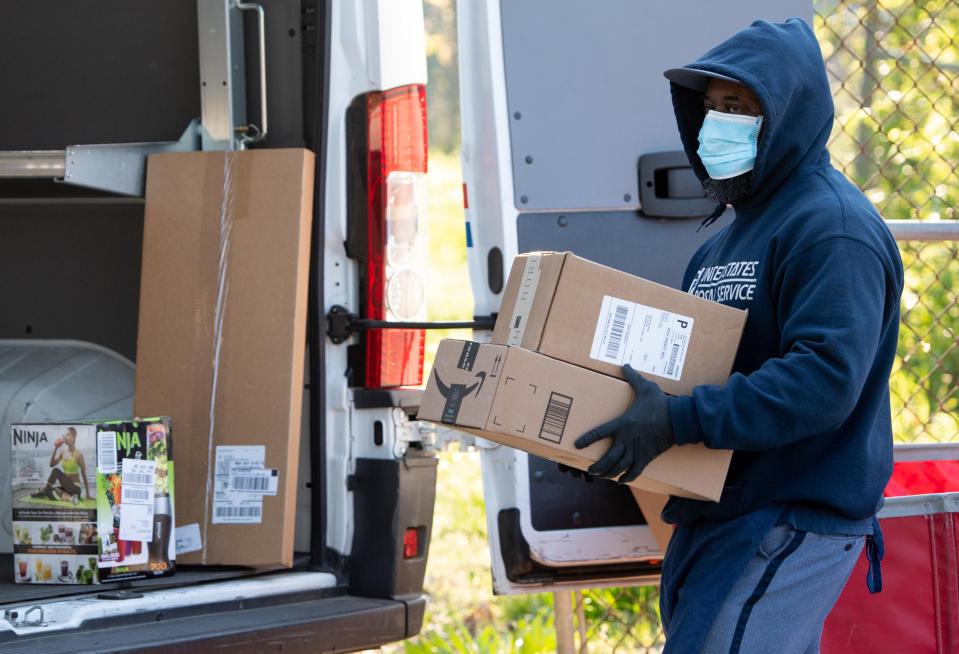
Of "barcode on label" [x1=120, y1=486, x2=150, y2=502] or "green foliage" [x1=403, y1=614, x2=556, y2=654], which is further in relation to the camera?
"green foliage" [x1=403, y1=614, x2=556, y2=654]

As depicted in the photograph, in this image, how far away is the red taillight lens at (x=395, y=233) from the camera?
9.34ft

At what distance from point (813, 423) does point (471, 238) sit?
1.20 m

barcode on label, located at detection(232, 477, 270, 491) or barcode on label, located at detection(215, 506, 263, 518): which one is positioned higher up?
barcode on label, located at detection(232, 477, 270, 491)

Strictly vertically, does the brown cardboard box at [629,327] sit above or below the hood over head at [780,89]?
below

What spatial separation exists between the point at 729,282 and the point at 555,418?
0.42m

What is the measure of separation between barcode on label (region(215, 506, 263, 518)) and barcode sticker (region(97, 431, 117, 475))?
0.29 m

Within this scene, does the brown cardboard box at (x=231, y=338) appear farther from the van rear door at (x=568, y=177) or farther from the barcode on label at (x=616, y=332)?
the barcode on label at (x=616, y=332)

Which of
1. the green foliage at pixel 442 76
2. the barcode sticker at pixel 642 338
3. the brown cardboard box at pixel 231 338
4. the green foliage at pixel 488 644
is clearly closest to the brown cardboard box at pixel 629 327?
the barcode sticker at pixel 642 338

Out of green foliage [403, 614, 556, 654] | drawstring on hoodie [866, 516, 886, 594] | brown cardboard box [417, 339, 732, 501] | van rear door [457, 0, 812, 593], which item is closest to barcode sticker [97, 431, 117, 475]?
van rear door [457, 0, 812, 593]

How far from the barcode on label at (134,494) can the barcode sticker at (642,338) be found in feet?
3.86

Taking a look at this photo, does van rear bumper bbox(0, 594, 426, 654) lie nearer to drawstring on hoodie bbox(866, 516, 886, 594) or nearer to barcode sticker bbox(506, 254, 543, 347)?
barcode sticker bbox(506, 254, 543, 347)

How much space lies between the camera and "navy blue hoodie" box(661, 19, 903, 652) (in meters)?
1.85

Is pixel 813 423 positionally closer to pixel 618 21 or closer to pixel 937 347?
pixel 618 21

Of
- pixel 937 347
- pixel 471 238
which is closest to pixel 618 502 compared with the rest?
pixel 471 238
